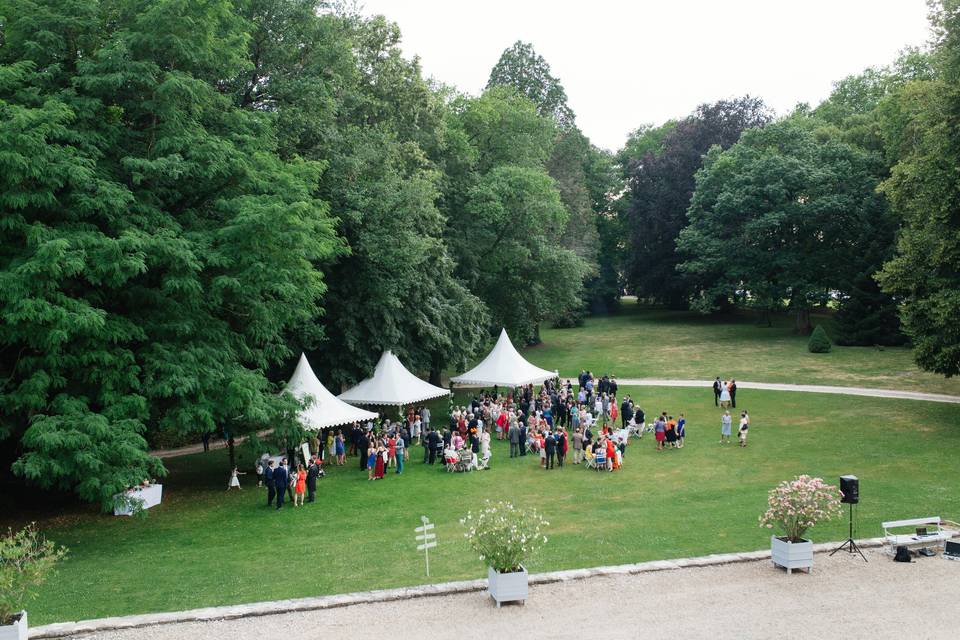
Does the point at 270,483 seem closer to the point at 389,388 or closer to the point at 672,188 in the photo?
the point at 389,388

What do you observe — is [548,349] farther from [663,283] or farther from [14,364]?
[14,364]

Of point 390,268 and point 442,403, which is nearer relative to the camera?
point 390,268

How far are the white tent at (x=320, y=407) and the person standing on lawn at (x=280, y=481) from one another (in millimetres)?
3361

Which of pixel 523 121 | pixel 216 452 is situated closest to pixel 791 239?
pixel 523 121

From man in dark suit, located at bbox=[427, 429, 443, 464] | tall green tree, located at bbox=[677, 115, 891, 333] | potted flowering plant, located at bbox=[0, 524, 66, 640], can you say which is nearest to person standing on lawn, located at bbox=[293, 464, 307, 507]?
man in dark suit, located at bbox=[427, 429, 443, 464]

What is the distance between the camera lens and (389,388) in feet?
84.5

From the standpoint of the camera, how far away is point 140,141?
60.7 feet

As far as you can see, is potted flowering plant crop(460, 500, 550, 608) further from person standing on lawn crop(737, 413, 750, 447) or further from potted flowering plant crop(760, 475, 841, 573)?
person standing on lawn crop(737, 413, 750, 447)

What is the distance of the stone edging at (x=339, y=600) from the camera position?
1016 cm

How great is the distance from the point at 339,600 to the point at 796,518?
6.91 meters

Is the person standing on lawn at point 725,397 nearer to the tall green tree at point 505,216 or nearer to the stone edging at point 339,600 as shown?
the tall green tree at point 505,216

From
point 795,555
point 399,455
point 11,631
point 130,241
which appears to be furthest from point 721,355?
point 11,631

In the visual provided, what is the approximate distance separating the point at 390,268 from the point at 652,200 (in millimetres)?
37155

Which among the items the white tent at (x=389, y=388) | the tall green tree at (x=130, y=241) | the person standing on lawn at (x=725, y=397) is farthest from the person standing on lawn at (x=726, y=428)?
the tall green tree at (x=130, y=241)
